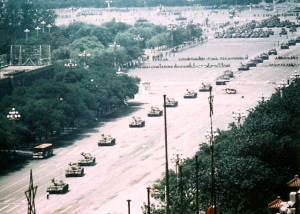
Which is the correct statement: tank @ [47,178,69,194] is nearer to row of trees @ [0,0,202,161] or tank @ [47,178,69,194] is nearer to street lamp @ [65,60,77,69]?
row of trees @ [0,0,202,161]

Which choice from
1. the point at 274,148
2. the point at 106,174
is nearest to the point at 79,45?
the point at 106,174

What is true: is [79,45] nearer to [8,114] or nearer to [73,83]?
[73,83]

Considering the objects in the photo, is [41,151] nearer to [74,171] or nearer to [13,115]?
[13,115]

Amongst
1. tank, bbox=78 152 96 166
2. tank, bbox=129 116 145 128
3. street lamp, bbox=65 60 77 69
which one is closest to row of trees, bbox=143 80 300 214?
tank, bbox=78 152 96 166

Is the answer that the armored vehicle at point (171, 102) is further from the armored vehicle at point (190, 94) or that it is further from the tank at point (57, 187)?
the tank at point (57, 187)

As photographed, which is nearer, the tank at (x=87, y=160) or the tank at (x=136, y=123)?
the tank at (x=87, y=160)

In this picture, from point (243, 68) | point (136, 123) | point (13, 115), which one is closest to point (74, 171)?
point (13, 115)

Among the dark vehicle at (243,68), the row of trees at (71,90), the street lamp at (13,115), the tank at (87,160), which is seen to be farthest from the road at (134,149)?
the street lamp at (13,115)
